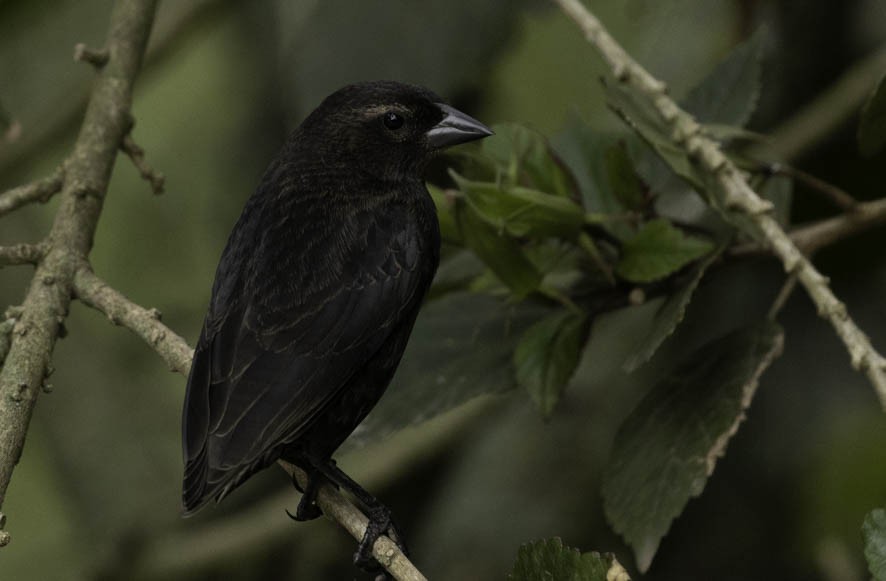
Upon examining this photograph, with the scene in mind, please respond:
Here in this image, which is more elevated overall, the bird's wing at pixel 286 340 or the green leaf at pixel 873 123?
the green leaf at pixel 873 123

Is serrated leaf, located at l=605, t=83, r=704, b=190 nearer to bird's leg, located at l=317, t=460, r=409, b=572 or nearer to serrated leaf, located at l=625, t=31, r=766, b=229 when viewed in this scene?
serrated leaf, located at l=625, t=31, r=766, b=229

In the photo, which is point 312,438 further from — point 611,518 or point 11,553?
point 11,553

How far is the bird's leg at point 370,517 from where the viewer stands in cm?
286

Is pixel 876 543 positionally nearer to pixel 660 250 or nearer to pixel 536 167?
pixel 660 250

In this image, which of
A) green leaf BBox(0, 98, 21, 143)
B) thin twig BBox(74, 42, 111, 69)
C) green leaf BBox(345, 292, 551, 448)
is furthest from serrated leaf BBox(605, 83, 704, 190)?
green leaf BBox(0, 98, 21, 143)

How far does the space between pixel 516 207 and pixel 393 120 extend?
0.84m

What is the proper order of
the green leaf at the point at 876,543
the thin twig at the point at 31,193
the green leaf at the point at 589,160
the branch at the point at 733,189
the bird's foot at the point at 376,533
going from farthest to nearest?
1. the green leaf at the point at 589,160
2. the bird's foot at the point at 376,533
3. the thin twig at the point at 31,193
4. the branch at the point at 733,189
5. the green leaf at the point at 876,543

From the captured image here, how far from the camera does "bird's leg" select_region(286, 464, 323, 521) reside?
2.85 m

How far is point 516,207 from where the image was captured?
8.52ft

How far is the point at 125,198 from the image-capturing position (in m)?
5.03

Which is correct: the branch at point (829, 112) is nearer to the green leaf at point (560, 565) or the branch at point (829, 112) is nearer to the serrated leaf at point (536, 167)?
the serrated leaf at point (536, 167)

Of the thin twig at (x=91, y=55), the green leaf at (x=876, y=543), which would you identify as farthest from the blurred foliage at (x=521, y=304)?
the green leaf at (x=876, y=543)

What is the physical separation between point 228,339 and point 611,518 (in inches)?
34.9

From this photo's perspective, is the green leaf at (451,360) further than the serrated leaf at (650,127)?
Yes
